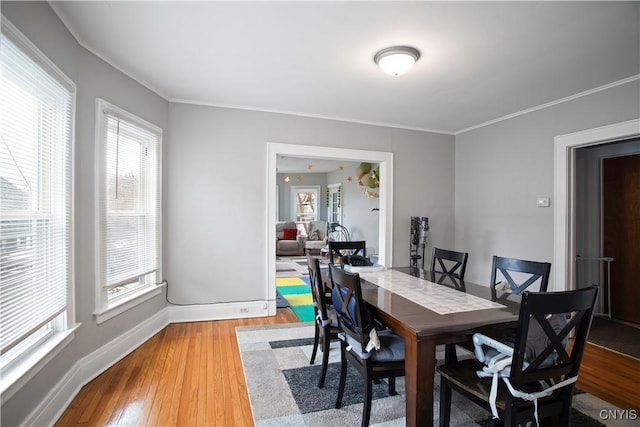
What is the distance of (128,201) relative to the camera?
303cm

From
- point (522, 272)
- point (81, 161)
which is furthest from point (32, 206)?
point (522, 272)

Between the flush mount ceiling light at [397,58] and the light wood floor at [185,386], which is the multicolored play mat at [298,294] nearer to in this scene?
the light wood floor at [185,386]

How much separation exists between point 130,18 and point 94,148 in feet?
3.33

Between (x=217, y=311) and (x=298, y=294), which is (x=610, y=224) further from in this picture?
(x=217, y=311)

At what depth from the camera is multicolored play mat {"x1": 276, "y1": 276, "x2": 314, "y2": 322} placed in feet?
13.4

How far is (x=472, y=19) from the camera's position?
6.77ft

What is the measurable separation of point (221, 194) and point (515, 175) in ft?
11.7

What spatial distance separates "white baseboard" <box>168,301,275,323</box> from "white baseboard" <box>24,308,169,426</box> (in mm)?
124

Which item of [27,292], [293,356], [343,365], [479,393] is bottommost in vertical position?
[293,356]

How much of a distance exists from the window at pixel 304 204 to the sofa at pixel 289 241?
4.55ft

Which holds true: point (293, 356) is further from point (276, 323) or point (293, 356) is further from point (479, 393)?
point (479, 393)

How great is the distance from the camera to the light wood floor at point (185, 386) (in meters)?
2.02

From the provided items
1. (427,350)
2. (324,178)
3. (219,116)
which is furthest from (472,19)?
(324,178)

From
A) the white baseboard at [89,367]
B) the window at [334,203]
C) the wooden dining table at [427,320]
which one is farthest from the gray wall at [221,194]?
the window at [334,203]
